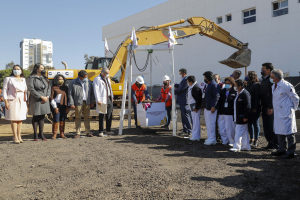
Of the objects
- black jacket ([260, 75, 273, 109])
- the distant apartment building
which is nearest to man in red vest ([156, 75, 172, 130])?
black jacket ([260, 75, 273, 109])

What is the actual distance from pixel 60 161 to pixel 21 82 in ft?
9.10

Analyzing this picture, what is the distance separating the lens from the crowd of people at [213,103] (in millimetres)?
5195

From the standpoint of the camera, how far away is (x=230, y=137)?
622 cm

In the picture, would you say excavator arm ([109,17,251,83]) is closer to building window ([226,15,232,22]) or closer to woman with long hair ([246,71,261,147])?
woman with long hair ([246,71,261,147])

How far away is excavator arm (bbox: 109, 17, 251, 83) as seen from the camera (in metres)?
10.7

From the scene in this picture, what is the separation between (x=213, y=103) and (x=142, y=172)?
289cm

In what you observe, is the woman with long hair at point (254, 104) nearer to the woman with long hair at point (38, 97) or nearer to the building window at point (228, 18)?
the woman with long hair at point (38, 97)

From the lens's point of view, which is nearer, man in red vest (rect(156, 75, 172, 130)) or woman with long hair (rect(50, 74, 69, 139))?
woman with long hair (rect(50, 74, 69, 139))

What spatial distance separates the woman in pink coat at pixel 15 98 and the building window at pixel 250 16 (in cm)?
1593

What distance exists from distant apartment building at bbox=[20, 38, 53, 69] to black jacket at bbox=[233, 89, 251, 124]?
114 meters

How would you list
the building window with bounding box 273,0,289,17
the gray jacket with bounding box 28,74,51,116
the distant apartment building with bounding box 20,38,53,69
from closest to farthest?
the gray jacket with bounding box 28,74,51,116 < the building window with bounding box 273,0,289,17 < the distant apartment building with bounding box 20,38,53,69

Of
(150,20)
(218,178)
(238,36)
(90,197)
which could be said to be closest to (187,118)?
(218,178)

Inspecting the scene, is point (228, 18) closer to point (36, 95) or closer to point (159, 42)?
point (159, 42)

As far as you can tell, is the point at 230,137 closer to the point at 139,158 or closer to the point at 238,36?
the point at 139,158
